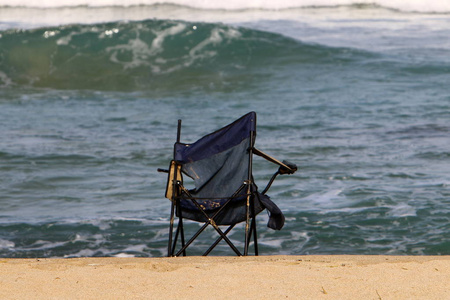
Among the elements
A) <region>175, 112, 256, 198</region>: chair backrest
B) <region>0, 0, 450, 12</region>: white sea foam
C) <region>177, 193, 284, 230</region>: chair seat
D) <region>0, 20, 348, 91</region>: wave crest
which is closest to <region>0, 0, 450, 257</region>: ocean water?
<region>0, 20, 348, 91</region>: wave crest

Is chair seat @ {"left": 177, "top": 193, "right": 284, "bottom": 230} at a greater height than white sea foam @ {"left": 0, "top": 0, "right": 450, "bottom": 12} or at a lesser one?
lesser

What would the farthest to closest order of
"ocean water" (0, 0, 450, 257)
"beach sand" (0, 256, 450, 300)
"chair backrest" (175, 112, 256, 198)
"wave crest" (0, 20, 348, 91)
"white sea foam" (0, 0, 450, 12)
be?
"white sea foam" (0, 0, 450, 12) → "wave crest" (0, 20, 348, 91) → "ocean water" (0, 0, 450, 257) → "chair backrest" (175, 112, 256, 198) → "beach sand" (0, 256, 450, 300)

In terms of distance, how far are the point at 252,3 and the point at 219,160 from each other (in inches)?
977

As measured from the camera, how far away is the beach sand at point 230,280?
370 cm

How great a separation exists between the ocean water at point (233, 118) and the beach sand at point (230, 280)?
159 cm

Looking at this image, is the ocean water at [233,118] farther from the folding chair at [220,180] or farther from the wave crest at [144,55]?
the folding chair at [220,180]

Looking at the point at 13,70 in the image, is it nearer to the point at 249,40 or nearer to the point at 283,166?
the point at 249,40

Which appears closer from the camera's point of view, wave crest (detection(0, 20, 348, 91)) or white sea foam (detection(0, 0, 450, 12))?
wave crest (detection(0, 20, 348, 91))

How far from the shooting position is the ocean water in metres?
6.44

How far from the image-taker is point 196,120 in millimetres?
12086

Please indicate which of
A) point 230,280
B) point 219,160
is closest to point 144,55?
point 219,160

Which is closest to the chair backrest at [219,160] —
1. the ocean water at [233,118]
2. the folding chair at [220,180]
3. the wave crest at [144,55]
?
the folding chair at [220,180]

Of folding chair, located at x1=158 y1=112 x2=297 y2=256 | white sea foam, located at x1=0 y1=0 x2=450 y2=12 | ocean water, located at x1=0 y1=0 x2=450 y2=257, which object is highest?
white sea foam, located at x1=0 y1=0 x2=450 y2=12

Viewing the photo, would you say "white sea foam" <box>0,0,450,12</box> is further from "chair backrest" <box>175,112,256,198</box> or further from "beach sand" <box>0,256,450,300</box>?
"beach sand" <box>0,256,450,300</box>
